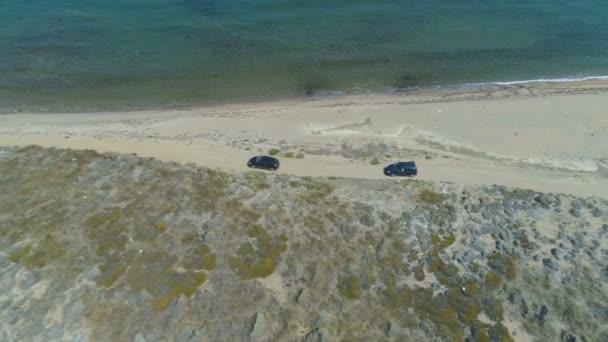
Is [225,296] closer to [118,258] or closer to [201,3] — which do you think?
[118,258]

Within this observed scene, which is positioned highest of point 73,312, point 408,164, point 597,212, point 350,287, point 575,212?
point 408,164

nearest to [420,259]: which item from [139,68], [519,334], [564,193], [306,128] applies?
[519,334]

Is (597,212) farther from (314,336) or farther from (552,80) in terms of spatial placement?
(552,80)

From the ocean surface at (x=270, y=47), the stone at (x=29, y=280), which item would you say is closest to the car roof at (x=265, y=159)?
the ocean surface at (x=270, y=47)

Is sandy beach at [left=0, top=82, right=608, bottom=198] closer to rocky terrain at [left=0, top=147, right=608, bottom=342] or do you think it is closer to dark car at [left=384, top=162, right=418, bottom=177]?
dark car at [left=384, top=162, right=418, bottom=177]

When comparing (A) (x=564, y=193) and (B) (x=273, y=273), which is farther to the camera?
(A) (x=564, y=193)

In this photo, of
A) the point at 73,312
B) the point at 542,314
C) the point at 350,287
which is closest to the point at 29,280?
the point at 73,312

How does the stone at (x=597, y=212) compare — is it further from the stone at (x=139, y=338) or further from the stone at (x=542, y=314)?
the stone at (x=139, y=338)
